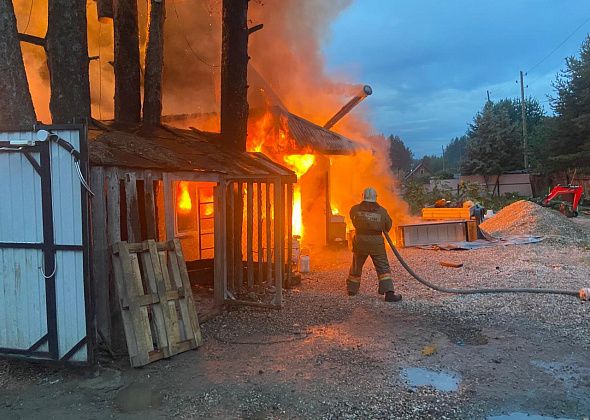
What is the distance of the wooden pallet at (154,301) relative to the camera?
4984mm

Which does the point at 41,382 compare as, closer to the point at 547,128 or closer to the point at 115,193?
the point at 115,193

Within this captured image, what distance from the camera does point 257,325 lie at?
6.47 m

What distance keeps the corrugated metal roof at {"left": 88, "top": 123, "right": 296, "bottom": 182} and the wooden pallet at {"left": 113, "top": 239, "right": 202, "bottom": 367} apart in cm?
102

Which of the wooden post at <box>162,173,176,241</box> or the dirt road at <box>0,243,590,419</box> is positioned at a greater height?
the wooden post at <box>162,173,176,241</box>

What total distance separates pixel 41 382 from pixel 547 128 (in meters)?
33.6

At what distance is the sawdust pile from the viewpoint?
14.1 meters

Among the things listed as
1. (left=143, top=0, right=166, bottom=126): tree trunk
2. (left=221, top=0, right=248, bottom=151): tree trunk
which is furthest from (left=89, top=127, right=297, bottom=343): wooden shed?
(left=143, top=0, right=166, bottom=126): tree trunk

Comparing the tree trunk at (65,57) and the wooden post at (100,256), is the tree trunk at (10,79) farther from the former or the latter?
the wooden post at (100,256)

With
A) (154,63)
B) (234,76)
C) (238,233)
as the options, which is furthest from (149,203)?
(234,76)

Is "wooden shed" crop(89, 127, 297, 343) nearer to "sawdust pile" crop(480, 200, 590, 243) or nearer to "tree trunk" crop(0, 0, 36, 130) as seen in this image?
"tree trunk" crop(0, 0, 36, 130)

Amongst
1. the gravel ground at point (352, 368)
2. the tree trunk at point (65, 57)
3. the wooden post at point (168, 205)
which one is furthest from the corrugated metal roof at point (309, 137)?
the wooden post at point (168, 205)

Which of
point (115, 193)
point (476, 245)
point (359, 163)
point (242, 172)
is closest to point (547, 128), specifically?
point (359, 163)

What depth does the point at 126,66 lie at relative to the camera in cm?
883

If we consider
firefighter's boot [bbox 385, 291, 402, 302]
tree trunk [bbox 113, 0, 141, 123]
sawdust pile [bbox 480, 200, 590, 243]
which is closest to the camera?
firefighter's boot [bbox 385, 291, 402, 302]
